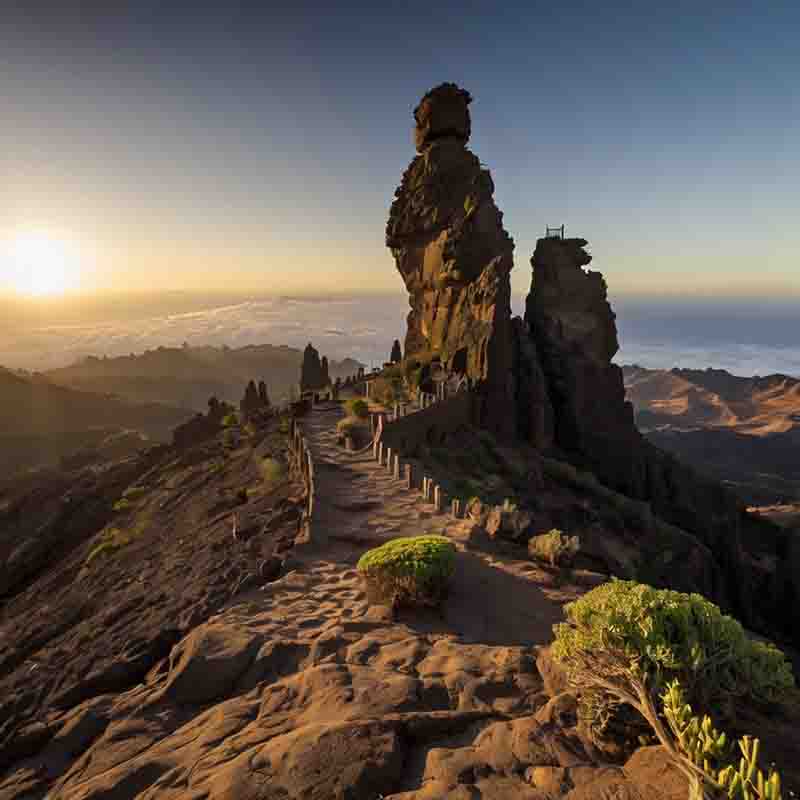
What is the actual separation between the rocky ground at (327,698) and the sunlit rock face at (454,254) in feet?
73.4

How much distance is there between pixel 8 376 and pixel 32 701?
148 metres

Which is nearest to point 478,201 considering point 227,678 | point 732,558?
point 732,558

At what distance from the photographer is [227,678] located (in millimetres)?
7484

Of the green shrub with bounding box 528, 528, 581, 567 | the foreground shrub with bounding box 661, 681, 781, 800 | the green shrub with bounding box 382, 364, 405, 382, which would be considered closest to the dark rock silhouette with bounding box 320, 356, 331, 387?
the green shrub with bounding box 382, 364, 405, 382

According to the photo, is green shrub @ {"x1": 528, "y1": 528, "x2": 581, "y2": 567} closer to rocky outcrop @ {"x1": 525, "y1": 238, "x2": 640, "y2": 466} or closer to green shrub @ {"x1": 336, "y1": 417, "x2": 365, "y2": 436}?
green shrub @ {"x1": 336, "y1": 417, "x2": 365, "y2": 436}

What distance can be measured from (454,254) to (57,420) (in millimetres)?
117968

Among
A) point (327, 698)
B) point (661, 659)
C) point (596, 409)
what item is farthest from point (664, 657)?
point (596, 409)

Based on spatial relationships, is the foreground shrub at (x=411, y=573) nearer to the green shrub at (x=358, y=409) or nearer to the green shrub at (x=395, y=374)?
the green shrub at (x=358, y=409)

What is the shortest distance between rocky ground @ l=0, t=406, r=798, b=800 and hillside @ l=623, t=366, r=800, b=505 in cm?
6525

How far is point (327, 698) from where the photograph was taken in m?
6.45

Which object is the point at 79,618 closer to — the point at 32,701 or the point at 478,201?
the point at 32,701

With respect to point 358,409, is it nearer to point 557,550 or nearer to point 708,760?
point 557,550

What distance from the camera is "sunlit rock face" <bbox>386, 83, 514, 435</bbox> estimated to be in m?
34.4

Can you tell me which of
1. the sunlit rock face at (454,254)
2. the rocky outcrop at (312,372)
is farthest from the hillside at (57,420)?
the sunlit rock face at (454,254)
